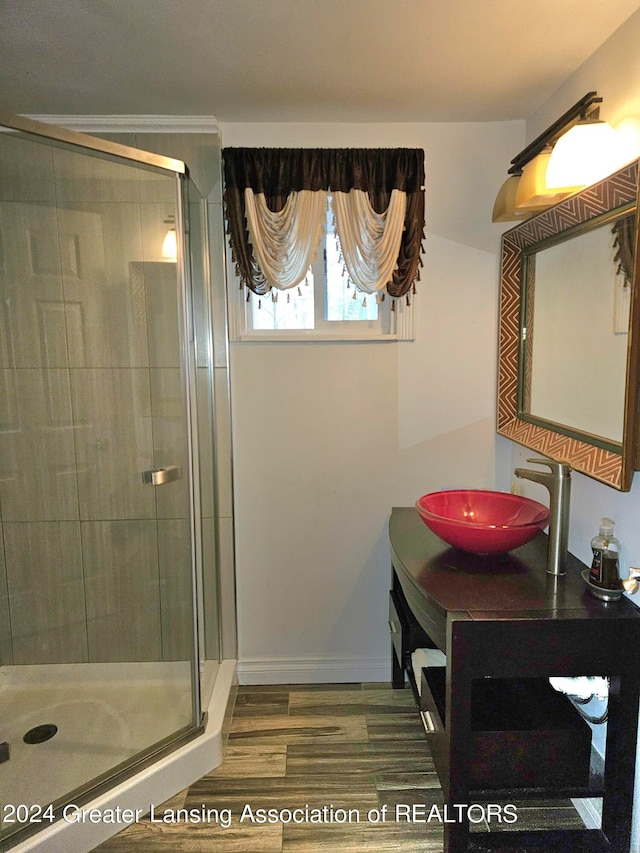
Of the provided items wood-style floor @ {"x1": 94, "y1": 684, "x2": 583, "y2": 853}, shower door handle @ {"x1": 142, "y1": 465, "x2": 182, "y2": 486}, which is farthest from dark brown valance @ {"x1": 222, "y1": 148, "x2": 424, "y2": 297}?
wood-style floor @ {"x1": 94, "y1": 684, "x2": 583, "y2": 853}

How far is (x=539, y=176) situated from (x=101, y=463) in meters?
1.79

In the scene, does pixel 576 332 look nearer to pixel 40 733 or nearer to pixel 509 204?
pixel 509 204

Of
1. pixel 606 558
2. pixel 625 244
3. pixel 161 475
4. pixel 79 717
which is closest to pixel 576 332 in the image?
pixel 625 244

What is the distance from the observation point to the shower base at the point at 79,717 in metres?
1.71

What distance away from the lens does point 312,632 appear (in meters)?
2.41

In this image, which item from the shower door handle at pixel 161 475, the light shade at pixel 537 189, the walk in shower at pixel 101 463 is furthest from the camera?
the shower door handle at pixel 161 475

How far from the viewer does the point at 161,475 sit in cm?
198

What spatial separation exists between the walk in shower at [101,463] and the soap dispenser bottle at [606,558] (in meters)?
1.28

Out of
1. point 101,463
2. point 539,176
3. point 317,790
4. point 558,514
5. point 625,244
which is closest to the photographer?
point 625,244

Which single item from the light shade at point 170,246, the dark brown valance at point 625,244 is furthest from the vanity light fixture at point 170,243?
the dark brown valance at point 625,244

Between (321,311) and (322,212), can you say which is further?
(321,311)

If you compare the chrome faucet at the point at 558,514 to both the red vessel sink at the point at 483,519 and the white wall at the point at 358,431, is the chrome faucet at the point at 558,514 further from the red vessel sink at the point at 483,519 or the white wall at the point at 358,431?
the white wall at the point at 358,431

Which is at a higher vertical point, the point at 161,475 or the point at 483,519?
the point at 161,475

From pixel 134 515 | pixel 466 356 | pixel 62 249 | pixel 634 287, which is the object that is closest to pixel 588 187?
pixel 634 287
